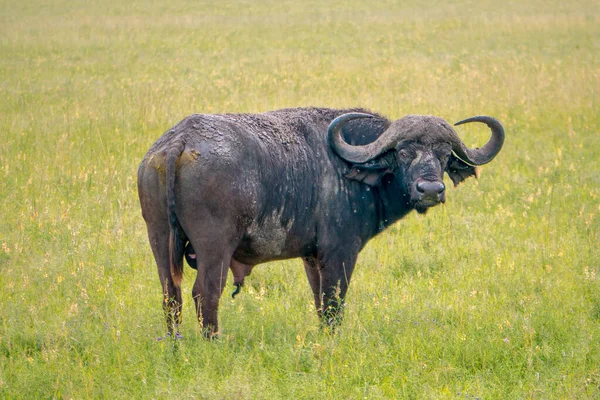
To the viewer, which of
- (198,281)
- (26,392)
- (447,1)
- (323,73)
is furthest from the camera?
(447,1)

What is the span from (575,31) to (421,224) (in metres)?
20.2

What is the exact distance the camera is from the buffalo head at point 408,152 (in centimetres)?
580

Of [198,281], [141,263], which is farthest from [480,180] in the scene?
[198,281]

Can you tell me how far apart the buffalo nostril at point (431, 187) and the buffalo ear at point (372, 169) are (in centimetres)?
51

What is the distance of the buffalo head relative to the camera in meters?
5.80

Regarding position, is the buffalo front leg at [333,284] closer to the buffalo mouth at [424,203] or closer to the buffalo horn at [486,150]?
the buffalo mouth at [424,203]

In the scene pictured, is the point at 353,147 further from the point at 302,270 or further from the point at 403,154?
the point at 302,270

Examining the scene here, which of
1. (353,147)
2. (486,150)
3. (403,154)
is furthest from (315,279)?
(486,150)

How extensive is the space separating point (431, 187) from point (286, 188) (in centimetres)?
114

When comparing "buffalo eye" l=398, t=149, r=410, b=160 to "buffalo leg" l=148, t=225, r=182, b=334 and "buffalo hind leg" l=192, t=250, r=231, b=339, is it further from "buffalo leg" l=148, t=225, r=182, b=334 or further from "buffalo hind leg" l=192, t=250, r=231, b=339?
"buffalo leg" l=148, t=225, r=182, b=334

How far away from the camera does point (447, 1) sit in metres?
41.8

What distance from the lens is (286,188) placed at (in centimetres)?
571

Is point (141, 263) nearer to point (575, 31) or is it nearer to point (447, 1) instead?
point (575, 31)

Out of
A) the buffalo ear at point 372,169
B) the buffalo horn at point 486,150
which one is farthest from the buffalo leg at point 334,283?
the buffalo horn at point 486,150
